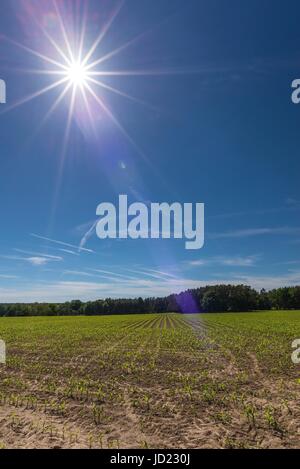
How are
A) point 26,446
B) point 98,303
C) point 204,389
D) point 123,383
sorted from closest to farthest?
1. point 26,446
2. point 204,389
3. point 123,383
4. point 98,303

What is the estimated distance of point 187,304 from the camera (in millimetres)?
167125

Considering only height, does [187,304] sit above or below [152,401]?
below

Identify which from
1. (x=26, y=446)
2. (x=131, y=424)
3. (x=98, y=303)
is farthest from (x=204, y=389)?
(x=98, y=303)

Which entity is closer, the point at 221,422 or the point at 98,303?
the point at 221,422

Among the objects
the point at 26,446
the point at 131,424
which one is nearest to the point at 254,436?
the point at 131,424

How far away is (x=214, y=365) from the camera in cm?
1833

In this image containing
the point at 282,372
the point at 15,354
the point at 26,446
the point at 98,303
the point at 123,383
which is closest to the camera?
the point at 26,446

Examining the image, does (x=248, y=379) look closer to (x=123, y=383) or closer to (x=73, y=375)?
(x=123, y=383)

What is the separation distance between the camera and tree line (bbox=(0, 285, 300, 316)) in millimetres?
146875

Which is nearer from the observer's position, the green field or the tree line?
the green field

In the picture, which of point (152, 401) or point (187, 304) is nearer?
point (152, 401)

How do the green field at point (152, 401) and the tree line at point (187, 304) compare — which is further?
the tree line at point (187, 304)

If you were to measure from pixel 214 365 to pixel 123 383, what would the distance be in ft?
19.4

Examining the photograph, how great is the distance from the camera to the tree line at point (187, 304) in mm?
146875
